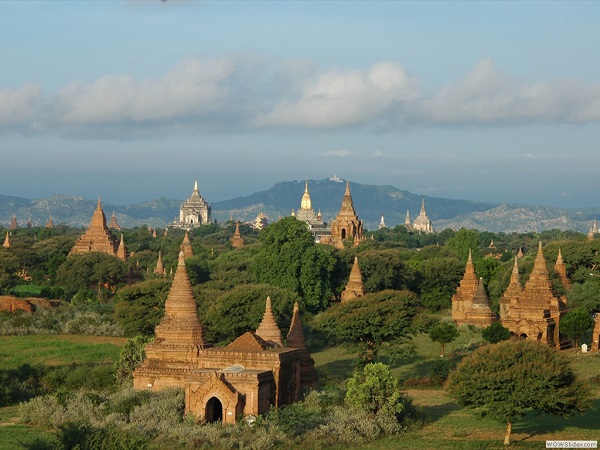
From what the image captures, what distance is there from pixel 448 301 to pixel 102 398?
41.5 m

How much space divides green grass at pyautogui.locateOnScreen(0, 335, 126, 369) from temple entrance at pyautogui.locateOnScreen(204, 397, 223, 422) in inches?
603

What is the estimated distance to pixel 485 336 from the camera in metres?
53.3

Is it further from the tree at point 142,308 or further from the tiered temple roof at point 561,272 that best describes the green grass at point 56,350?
the tiered temple roof at point 561,272

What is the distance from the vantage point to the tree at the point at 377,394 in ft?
123

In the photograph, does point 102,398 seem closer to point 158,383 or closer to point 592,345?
point 158,383

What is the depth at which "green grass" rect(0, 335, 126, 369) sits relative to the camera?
176 ft

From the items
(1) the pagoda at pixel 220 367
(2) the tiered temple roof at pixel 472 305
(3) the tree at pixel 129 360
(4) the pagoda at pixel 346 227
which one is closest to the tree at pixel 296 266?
(2) the tiered temple roof at pixel 472 305

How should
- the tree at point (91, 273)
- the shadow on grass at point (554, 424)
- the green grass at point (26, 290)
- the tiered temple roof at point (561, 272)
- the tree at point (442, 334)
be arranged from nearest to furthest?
the shadow on grass at point (554, 424) → the tree at point (442, 334) → the tiered temple roof at point (561, 272) → the green grass at point (26, 290) → the tree at point (91, 273)

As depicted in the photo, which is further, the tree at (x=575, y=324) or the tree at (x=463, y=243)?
the tree at (x=463, y=243)

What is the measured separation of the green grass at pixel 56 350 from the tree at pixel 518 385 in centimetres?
2192

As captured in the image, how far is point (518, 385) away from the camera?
3534 centimetres

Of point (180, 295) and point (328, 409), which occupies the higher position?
point (180, 295)

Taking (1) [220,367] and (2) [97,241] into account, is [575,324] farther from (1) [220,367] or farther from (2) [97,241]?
(2) [97,241]

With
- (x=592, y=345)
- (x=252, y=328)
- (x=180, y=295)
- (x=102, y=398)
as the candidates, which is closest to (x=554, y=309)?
(x=592, y=345)
